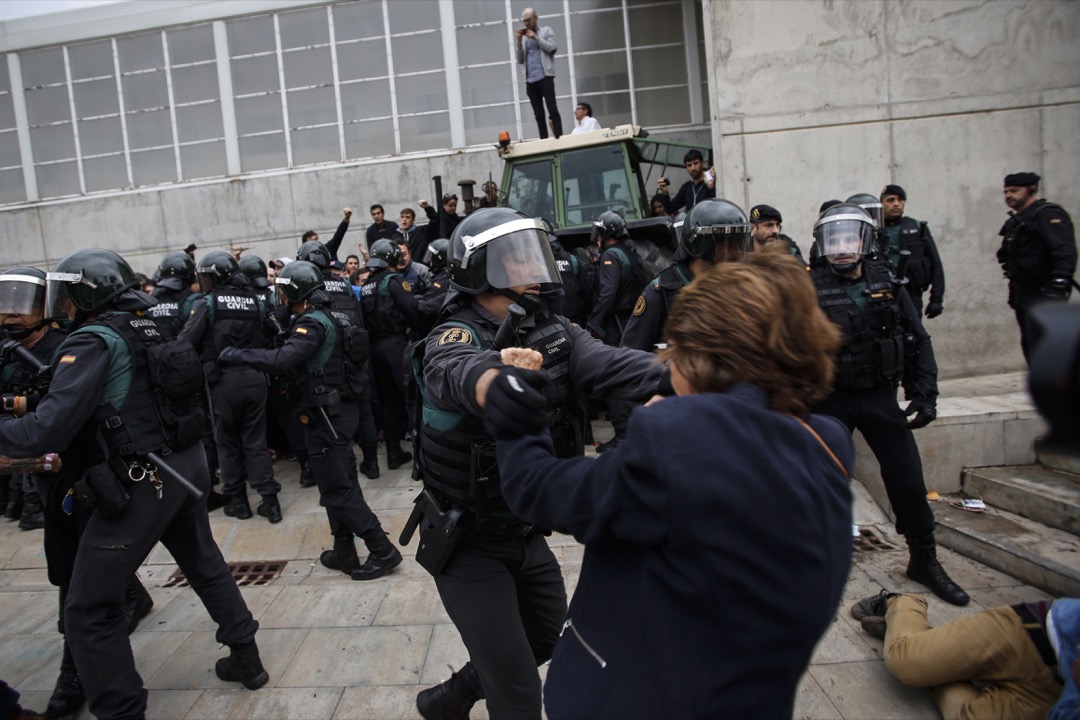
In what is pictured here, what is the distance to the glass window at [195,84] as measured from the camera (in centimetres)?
1249

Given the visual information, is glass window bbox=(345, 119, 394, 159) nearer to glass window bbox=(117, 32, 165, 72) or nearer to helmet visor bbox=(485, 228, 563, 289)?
glass window bbox=(117, 32, 165, 72)

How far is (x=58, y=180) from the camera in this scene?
42.4 feet

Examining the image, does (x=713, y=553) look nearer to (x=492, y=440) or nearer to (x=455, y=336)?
(x=492, y=440)

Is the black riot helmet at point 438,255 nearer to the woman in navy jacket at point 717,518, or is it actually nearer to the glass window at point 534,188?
the glass window at point 534,188

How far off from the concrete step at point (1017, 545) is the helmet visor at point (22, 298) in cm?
574

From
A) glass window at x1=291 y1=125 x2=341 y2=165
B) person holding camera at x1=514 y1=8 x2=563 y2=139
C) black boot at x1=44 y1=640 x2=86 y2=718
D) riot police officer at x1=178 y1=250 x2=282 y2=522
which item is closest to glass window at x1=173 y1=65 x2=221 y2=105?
glass window at x1=291 y1=125 x2=341 y2=165

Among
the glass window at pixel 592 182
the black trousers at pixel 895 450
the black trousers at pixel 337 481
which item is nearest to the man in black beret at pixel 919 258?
the black trousers at pixel 895 450

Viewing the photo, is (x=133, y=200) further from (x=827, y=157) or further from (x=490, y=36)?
(x=827, y=157)

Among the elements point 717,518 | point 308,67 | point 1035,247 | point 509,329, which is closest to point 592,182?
point 1035,247

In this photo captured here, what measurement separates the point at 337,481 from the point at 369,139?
30.1 ft

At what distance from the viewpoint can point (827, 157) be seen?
8.09 metres

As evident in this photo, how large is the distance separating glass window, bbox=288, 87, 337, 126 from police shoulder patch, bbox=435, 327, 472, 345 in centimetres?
1141

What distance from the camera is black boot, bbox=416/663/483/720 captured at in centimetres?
278

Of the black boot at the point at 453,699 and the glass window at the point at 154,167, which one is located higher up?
the glass window at the point at 154,167
